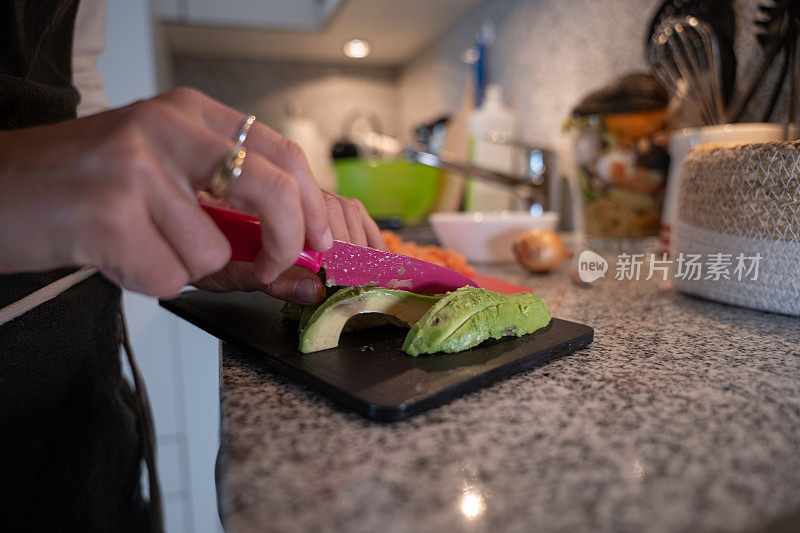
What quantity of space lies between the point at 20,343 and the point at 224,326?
187 mm

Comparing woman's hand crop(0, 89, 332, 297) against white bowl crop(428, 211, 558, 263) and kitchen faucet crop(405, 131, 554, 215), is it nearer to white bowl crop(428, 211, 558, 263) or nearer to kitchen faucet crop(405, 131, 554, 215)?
white bowl crop(428, 211, 558, 263)

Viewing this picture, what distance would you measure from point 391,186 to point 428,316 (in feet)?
3.82

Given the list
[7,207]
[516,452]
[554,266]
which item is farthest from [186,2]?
[516,452]

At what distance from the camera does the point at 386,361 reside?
0.41m

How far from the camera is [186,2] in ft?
5.64

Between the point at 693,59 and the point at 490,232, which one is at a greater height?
the point at 693,59

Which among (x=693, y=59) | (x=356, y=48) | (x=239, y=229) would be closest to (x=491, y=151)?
(x=693, y=59)

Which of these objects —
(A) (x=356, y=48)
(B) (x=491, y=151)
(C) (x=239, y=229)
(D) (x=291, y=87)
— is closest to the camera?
(C) (x=239, y=229)

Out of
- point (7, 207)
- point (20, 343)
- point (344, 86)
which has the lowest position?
point (20, 343)

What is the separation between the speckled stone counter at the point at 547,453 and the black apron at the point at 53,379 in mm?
225

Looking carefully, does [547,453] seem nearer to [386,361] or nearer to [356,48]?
[386,361]

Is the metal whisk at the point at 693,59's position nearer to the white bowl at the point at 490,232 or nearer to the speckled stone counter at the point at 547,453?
the white bowl at the point at 490,232

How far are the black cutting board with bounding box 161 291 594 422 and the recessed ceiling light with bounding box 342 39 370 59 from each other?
170cm

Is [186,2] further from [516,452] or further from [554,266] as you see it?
[516,452]
